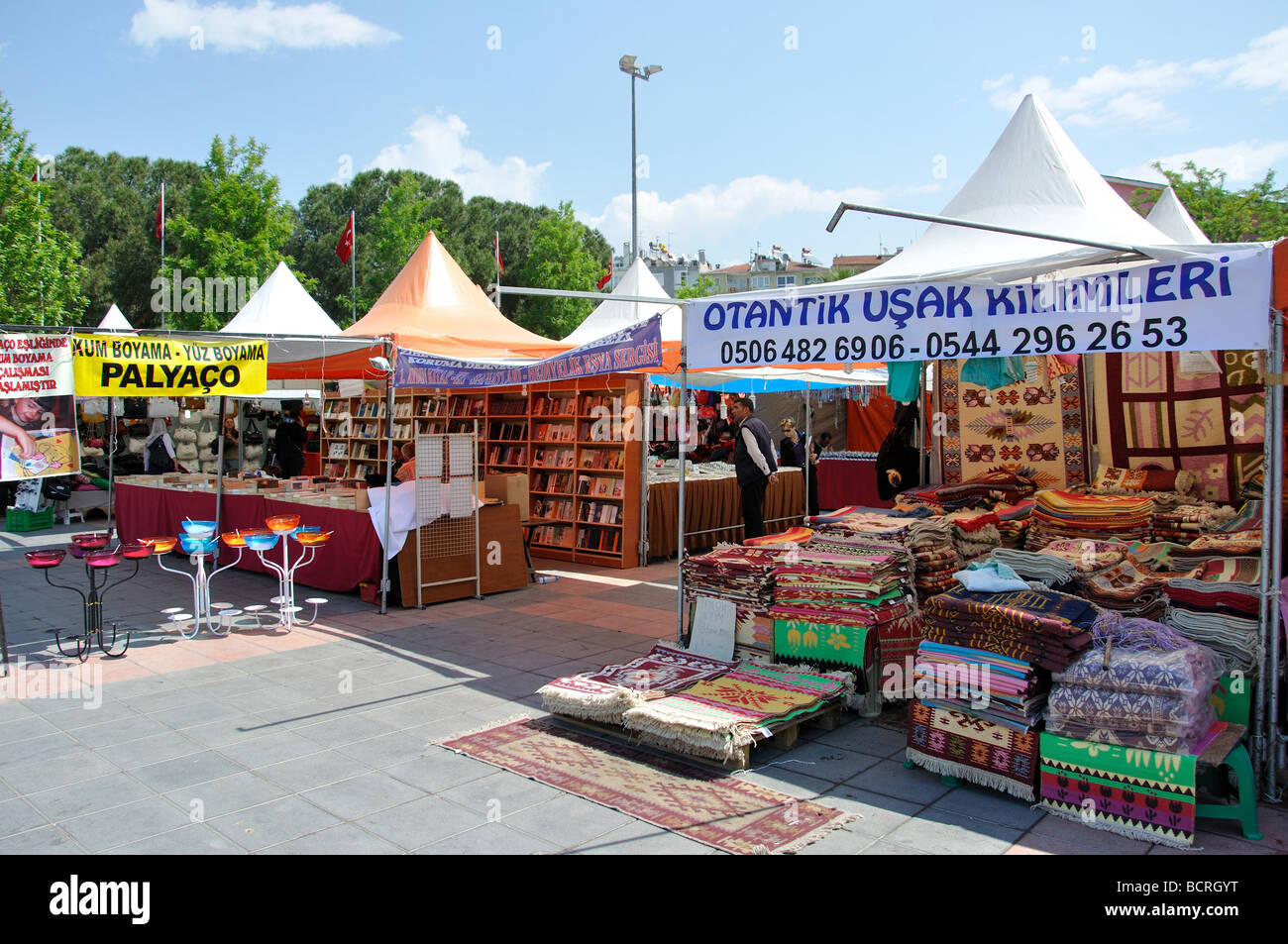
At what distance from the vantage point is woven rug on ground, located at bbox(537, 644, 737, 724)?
5062 mm

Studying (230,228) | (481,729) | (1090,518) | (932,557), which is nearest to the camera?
(481,729)

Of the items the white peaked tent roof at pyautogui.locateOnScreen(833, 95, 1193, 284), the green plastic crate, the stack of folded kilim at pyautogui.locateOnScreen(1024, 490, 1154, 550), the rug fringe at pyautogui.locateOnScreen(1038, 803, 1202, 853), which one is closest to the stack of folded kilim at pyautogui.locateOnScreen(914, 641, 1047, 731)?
the rug fringe at pyautogui.locateOnScreen(1038, 803, 1202, 853)

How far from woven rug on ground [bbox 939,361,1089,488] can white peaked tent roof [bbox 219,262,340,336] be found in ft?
27.7

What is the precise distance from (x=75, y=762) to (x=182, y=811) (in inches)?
43.9

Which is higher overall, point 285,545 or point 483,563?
point 285,545

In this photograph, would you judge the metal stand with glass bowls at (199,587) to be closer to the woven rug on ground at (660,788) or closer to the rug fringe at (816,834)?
the woven rug on ground at (660,788)

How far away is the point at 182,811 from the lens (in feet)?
13.4

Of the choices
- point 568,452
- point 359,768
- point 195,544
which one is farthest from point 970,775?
point 568,452

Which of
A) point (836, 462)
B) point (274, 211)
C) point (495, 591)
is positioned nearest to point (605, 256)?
point (274, 211)

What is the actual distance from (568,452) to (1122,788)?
8.44 meters

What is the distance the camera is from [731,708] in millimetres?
4914

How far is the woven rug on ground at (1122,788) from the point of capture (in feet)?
12.2

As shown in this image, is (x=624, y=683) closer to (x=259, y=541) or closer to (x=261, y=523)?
(x=259, y=541)

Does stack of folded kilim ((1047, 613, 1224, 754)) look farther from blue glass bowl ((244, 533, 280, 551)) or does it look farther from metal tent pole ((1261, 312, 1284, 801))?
blue glass bowl ((244, 533, 280, 551))
